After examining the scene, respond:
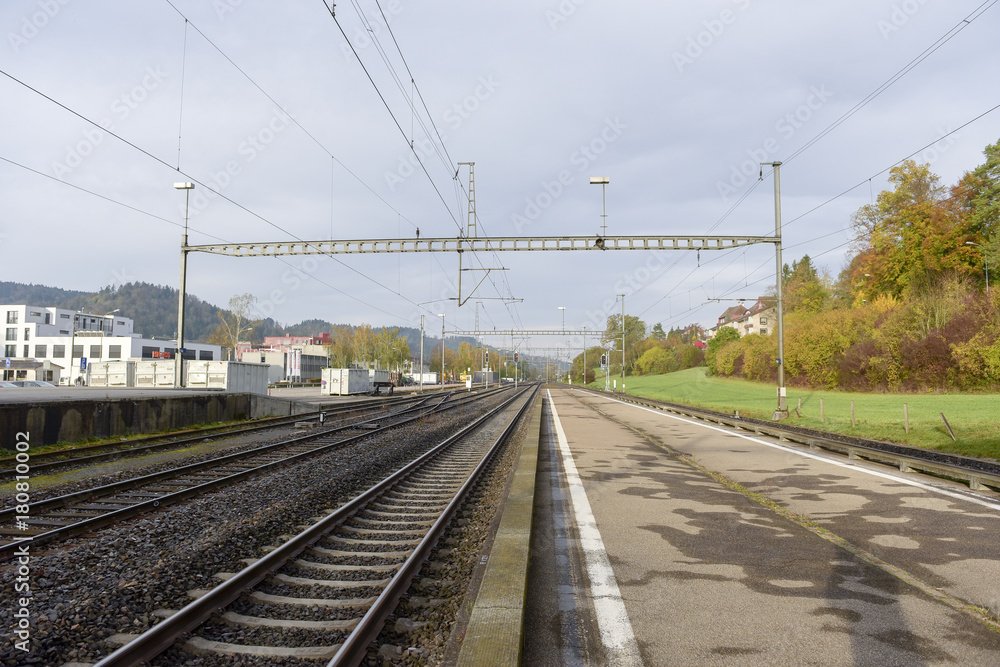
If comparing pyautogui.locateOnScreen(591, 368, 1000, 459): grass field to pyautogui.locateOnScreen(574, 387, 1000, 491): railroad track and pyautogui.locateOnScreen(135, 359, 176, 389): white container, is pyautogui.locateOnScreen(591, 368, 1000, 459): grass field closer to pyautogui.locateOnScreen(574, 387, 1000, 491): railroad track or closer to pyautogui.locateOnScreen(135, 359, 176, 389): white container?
pyautogui.locateOnScreen(574, 387, 1000, 491): railroad track

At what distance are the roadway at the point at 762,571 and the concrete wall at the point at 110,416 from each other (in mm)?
13420

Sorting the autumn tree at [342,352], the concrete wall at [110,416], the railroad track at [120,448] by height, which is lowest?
the railroad track at [120,448]

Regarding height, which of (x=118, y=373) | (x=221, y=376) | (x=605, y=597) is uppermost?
(x=118, y=373)

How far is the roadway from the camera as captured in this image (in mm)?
4094

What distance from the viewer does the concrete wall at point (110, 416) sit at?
49.1ft

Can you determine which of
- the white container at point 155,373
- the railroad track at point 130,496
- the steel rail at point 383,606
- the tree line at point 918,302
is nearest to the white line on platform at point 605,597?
the steel rail at point 383,606

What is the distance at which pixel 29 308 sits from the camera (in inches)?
3939

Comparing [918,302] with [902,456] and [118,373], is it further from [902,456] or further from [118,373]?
[118,373]

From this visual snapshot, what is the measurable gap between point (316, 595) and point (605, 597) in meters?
2.49

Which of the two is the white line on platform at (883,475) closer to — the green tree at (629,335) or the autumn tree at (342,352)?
the autumn tree at (342,352)

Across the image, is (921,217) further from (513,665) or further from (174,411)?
(513,665)

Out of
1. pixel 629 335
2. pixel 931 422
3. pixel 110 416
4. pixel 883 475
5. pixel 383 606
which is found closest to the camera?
pixel 383 606

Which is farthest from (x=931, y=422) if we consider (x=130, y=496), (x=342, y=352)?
(x=342, y=352)

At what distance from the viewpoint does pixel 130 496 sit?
9.55 meters
